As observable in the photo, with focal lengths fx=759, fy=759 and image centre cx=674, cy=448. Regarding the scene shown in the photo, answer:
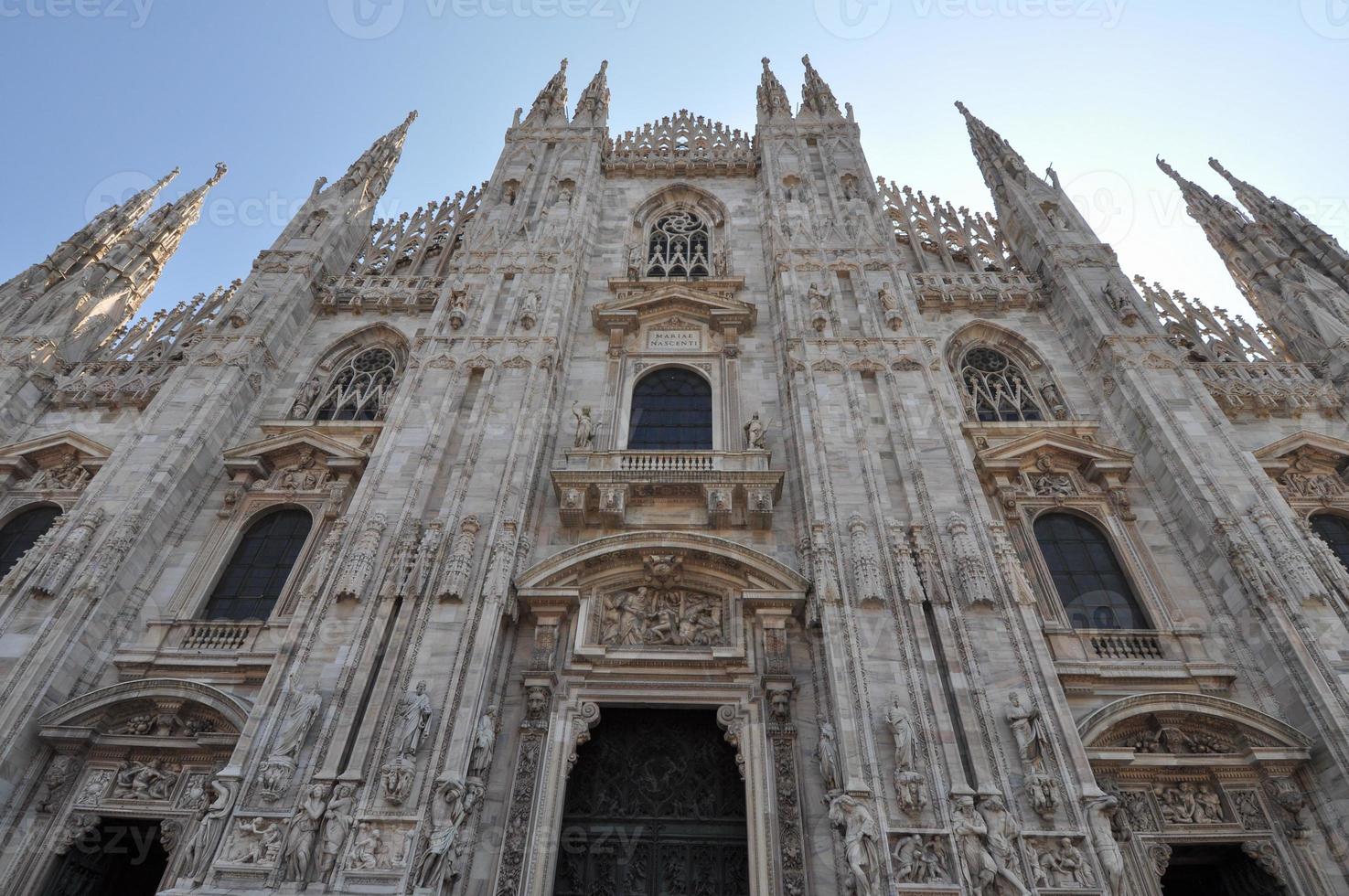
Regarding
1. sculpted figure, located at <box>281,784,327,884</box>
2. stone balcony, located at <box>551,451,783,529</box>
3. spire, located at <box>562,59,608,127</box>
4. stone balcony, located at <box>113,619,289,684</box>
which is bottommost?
sculpted figure, located at <box>281,784,327,884</box>

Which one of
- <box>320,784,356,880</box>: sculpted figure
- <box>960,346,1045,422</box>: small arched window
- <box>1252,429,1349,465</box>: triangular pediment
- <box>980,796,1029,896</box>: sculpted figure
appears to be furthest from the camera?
<box>960,346,1045,422</box>: small arched window

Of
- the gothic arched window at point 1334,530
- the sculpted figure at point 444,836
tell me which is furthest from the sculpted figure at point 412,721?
the gothic arched window at point 1334,530

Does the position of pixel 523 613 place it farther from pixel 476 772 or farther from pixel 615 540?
pixel 476 772

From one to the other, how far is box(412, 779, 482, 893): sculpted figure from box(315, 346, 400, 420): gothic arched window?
9.12m

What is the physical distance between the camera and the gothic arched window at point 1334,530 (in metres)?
13.5

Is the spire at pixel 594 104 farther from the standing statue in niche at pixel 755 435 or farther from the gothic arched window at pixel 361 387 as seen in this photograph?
the standing statue in niche at pixel 755 435

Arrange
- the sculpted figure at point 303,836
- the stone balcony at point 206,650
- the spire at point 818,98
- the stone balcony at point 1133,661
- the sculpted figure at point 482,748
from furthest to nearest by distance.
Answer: the spire at point 818,98, the stone balcony at point 206,650, the stone balcony at point 1133,661, the sculpted figure at point 482,748, the sculpted figure at point 303,836

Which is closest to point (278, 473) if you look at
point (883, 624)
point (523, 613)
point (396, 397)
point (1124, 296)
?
point (396, 397)

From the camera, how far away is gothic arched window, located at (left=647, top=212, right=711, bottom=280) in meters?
20.2

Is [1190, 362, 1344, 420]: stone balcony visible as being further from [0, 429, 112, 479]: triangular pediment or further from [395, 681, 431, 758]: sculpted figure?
[0, 429, 112, 479]: triangular pediment

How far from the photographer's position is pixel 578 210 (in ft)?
65.5

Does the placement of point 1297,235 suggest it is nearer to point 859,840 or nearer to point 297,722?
point 859,840

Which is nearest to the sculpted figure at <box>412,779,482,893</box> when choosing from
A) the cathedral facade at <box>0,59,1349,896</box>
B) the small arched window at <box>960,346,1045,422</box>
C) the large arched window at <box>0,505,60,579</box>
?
the cathedral facade at <box>0,59,1349,896</box>

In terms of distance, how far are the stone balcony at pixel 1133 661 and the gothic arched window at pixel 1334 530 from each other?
13.1ft
